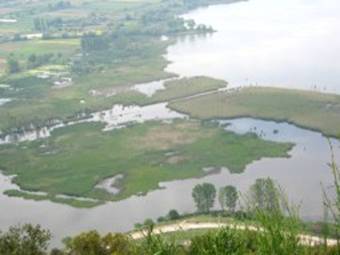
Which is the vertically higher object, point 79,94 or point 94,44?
point 94,44

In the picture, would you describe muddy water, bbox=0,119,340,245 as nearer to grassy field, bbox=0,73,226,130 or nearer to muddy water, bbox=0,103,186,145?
muddy water, bbox=0,103,186,145

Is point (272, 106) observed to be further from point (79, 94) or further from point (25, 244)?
point (25, 244)

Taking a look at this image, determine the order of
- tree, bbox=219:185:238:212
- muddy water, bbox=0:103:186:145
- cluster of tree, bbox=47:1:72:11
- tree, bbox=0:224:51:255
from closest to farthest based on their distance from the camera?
tree, bbox=0:224:51:255 → tree, bbox=219:185:238:212 → muddy water, bbox=0:103:186:145 → cluster of tree, bbox=47:1:72:11

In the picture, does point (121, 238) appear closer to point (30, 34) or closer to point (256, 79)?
point (256, 79)

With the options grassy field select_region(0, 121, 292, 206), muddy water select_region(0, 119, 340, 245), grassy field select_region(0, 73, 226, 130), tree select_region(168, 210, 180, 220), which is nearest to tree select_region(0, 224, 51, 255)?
muddy water select_region(0, 119, 340, 245)

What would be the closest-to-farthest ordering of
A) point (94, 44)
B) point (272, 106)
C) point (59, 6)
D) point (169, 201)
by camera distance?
1. point (169, 201)
2. point (272, 106)
3. point (94, 44)
4. point (59, 6)

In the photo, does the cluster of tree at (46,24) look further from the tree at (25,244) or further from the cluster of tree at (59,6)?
the tree at (25,244)

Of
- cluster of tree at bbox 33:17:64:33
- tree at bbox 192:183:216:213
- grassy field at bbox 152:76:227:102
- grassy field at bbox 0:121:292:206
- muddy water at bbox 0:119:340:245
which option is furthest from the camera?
cluster of tree at bbox 33:17:64:33

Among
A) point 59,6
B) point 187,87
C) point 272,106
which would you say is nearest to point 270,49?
point 187,87
